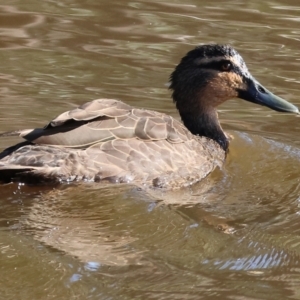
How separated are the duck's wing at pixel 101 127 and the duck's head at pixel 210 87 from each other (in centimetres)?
92

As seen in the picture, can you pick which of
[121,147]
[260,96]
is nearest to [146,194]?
[121,147]

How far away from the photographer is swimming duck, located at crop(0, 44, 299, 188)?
7.17 m

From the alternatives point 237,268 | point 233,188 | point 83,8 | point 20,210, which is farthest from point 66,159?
point 83,8

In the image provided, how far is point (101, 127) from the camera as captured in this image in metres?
7.49

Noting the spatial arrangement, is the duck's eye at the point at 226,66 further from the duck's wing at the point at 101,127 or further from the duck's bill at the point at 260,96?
the duck's wing at the point at 101,127

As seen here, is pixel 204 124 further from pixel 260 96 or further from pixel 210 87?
pixel 260 96

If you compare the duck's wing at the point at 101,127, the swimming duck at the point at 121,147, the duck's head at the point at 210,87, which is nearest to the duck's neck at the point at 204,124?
the duck's head at the point at 210,87

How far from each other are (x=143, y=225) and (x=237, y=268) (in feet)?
3.14

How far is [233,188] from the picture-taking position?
770 cm

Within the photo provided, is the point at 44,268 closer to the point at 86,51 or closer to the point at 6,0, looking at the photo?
the point at 86,51

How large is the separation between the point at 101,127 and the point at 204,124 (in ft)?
5.64

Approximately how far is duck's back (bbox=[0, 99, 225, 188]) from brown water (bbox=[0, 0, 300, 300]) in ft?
0.46

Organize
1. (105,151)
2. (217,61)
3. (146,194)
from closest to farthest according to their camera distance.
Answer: (146,194)
(105,151)
(217,61)

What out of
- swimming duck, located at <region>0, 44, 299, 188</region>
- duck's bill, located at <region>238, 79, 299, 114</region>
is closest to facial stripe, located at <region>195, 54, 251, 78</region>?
swimming duck, located at <region>0, 44, 299, 188</region>
